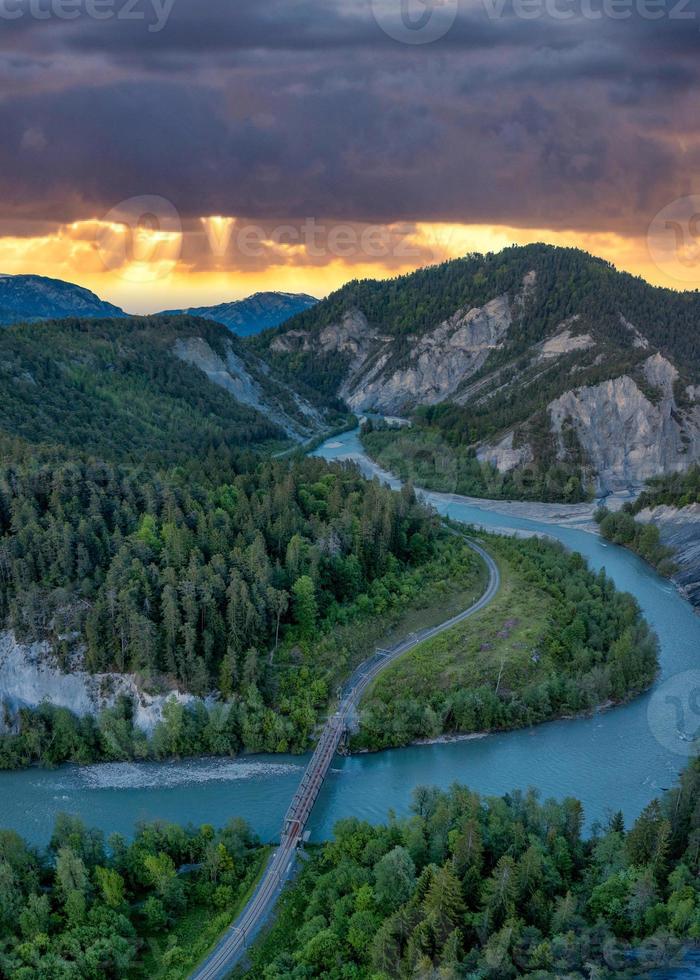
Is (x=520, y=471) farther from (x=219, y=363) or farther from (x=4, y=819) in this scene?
(x=4, y=819)

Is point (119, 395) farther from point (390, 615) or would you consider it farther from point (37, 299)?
point (37, 299)

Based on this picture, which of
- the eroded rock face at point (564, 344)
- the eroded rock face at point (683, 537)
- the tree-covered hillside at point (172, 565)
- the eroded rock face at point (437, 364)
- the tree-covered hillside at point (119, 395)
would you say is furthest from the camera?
the eroded rock face at point (437, 364)

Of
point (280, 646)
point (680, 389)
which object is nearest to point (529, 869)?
point (280, 646)

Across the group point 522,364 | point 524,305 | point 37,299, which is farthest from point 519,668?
point 37,299

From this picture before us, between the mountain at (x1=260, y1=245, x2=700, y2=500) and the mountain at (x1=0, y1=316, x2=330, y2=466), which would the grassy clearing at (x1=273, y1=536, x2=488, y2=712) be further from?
the mountain at (x1=260, y1=245, x2=700, y2=500)

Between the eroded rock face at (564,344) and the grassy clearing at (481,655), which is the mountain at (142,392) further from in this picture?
the eroded rock face at (564,344)

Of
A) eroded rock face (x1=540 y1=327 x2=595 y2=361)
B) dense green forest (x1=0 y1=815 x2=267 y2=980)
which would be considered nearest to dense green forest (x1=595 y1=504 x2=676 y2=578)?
eroded rock face (x1=540 y1=327 x2=595 y2=361)

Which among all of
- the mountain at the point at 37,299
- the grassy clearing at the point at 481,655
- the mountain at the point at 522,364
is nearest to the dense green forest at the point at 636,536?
the mountain at the point at 522,364
